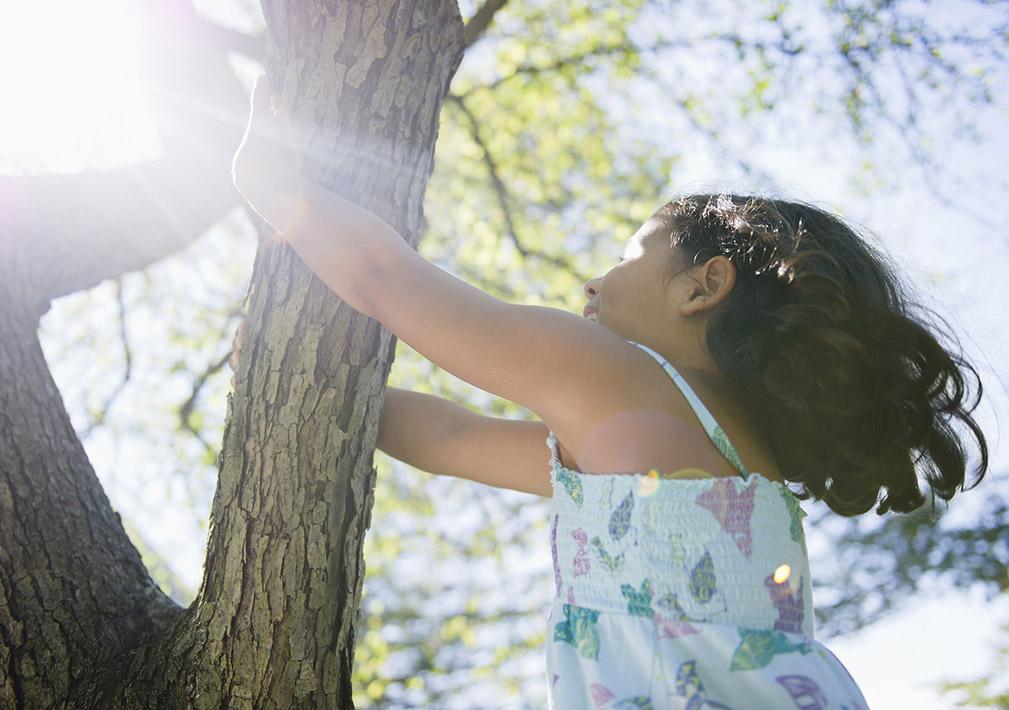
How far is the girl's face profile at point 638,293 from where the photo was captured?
186cm

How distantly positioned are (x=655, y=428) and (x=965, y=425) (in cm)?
84

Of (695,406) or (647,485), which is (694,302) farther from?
(647,485)

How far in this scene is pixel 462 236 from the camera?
22.0ft

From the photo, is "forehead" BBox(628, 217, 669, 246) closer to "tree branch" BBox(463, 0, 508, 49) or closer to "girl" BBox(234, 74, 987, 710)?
"girl" BBox(234, 74, 987, 710)

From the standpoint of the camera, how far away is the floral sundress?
148 centimetres

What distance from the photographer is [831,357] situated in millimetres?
1740

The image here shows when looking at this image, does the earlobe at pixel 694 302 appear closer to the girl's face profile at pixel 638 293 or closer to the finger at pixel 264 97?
the girl's face profile at pixel 638 293

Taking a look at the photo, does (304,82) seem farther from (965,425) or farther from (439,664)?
(439,664)

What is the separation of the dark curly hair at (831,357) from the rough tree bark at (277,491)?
664mm

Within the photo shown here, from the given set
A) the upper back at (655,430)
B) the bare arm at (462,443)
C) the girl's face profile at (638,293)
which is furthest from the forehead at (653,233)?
the bare arm at (462,443)

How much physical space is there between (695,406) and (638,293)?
332 mm

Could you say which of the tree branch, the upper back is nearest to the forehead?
the upper back

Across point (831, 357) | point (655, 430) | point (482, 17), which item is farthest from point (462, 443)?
point (482, 17)

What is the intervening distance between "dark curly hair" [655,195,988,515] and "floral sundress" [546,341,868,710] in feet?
0.59
